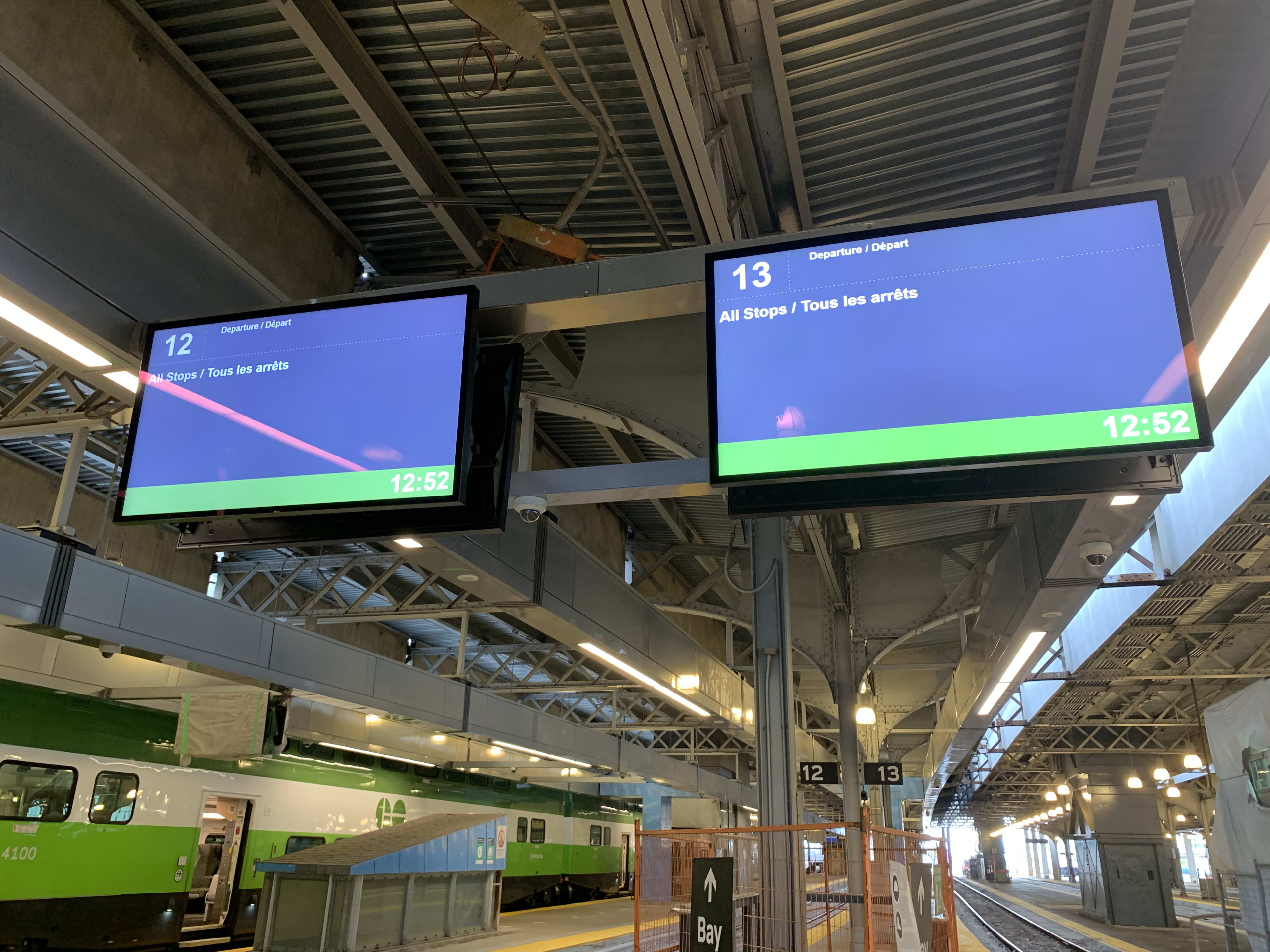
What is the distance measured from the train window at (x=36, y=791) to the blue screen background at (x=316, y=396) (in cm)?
798

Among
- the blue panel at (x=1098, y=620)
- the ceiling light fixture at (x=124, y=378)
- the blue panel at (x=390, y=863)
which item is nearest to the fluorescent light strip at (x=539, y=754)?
the blue panel at (x=390, y=863)

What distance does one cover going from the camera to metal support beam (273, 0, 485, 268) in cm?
451

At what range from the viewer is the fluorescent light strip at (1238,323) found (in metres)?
3.91

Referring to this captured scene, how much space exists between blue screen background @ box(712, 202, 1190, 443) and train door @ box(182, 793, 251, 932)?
11943mm

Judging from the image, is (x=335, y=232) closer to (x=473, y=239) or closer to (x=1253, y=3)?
(x=473, y=239)

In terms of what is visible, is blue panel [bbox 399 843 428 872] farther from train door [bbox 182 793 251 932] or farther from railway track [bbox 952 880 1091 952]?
railway track [bbox 952 880 1091 952]

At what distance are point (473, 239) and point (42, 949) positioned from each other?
32.2ft

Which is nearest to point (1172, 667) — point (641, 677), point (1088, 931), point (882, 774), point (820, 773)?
point (882, 774)

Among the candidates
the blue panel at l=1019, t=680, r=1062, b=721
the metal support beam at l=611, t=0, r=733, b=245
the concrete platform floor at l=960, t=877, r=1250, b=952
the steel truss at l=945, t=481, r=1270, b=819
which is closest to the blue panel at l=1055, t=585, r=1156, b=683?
the steel truss at l=945, t=481, r=1270, b=819

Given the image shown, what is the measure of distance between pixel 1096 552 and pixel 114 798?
11.7 metres

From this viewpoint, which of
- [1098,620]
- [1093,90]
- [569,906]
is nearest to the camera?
[1093,90]

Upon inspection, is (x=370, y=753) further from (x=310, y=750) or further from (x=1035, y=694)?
(x=1035, y=694)

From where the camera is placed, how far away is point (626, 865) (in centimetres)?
3080

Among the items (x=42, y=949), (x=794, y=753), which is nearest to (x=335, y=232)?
(x=794, y=753)
